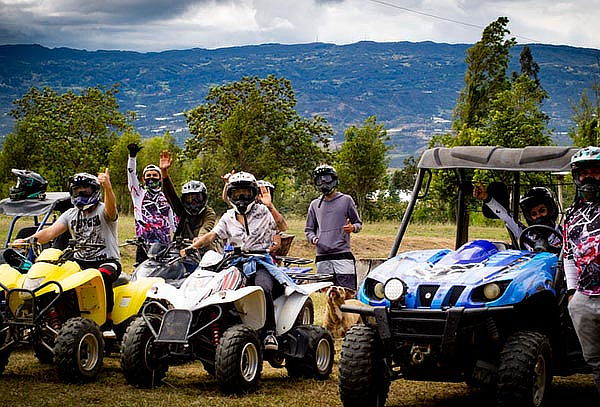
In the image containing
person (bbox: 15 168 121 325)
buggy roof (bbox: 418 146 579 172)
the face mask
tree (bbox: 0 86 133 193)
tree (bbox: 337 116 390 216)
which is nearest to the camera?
buggy roof (bbox: 418 146 579 172)

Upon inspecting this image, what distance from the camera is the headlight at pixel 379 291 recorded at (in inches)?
281

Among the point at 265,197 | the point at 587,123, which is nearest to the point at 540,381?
the point at 265,197

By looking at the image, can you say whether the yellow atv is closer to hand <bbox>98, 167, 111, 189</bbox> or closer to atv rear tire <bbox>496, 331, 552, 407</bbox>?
hand <bbox>98, 167, 111, 189</bbox>

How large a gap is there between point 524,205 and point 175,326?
10.6 ft

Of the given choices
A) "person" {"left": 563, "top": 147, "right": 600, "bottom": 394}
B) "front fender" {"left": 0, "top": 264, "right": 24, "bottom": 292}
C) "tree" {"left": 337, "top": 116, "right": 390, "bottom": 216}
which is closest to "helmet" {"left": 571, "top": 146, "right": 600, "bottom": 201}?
"person" {"left": 563, "top": 147, "right": 600, "bottom": 394}

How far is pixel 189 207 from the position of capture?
1091cm

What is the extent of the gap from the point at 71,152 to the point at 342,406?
33204 millimetres

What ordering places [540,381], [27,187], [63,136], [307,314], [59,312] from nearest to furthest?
[540,381], [59,312], [307,314], [27,187], [63,136]

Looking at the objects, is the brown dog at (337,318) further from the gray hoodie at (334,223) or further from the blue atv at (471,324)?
the blue atv at (471,324)

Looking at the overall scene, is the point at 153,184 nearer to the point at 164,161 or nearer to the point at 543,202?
the point at 164,161

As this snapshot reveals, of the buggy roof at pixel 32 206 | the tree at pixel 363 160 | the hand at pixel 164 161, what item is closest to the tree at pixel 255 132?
the tree at pixel 363 160

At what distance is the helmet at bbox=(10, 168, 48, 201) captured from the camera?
39.1 ft

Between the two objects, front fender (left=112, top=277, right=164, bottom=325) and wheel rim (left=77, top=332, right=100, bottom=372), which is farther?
front fender (left=112, top=277, right=164, bottom=325)

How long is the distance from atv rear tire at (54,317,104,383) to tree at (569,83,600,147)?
75.4 feet
